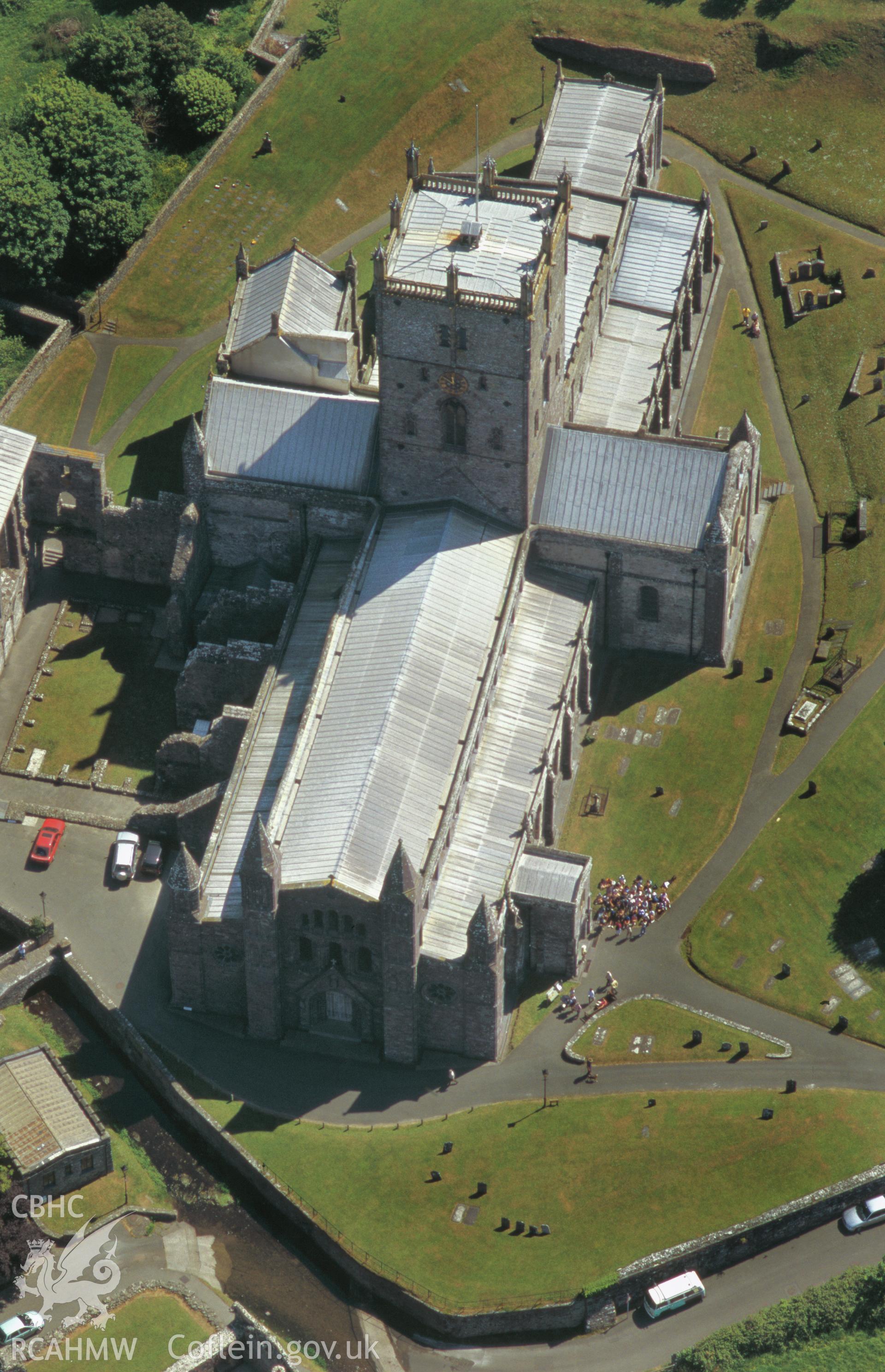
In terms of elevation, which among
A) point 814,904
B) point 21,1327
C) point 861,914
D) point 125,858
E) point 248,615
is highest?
point 248,615

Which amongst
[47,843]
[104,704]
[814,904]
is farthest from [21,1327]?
[814,904]

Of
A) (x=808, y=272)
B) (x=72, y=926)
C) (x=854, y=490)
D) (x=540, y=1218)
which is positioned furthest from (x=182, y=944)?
(x=808, y=272)

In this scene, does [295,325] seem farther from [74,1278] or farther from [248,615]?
[74,1278]

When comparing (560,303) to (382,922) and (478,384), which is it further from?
(382,922)

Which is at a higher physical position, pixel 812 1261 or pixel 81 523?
pixel 81 523

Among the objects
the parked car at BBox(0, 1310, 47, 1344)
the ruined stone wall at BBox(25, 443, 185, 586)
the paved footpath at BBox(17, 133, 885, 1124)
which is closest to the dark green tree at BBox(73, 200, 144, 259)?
the ruined stone wall at BBox(25, 443, 185, 586)

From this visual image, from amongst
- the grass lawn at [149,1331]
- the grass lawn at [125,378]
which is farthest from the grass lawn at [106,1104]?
the grass lawn at [125,378]

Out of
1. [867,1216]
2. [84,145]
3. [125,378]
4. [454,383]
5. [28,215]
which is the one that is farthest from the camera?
[84,145]
